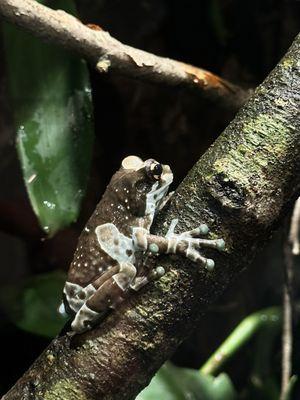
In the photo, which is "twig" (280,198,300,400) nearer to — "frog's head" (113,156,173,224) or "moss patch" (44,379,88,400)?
"frog's head" (113,156,173,224)

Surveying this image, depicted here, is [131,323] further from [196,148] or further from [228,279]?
[196,148]

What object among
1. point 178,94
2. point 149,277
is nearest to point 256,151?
point 149,277

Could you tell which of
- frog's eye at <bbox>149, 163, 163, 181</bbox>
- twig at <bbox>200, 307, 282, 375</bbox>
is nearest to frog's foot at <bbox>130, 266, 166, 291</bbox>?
frog's eye at <bbox>149, 163, 163, 181</bbox>

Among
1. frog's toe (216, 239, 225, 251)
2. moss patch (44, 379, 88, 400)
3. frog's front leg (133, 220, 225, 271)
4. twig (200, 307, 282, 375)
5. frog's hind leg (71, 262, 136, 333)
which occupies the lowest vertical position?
twig (200, 307, 282, 375)

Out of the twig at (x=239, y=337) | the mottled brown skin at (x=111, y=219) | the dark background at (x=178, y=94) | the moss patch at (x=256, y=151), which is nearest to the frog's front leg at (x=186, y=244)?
the moss patch at (x=256, y=151)

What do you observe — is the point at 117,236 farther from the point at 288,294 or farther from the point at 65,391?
the point at 288,294

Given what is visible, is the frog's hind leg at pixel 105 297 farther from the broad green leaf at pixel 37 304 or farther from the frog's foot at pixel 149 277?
the broad green leaf at pixel 37 304

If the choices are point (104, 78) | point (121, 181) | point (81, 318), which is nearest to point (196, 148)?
point (104, 78)
